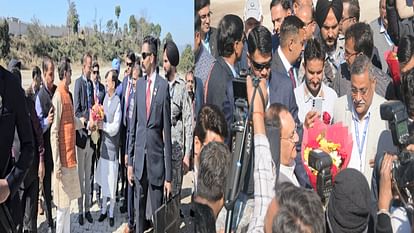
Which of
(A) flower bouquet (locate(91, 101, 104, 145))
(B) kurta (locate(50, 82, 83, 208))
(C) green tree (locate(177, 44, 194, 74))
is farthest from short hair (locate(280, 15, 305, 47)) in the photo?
(A) flower bouquet (locate(91, 101, 104, 145))

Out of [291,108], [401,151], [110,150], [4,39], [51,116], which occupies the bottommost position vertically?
[110,150]

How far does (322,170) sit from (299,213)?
19cm

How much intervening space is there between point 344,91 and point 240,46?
360 mm

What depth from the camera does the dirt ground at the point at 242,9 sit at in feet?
5.01

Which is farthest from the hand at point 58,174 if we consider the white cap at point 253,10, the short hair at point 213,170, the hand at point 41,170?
the white cap at point 253,10

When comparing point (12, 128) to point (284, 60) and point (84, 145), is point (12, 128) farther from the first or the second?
→ point (84, 145)

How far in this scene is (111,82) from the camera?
5102mm

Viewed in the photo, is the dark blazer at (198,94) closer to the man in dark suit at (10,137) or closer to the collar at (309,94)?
the collar at (309,94)

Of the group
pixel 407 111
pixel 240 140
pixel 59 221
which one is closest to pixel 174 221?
pixel 59 221

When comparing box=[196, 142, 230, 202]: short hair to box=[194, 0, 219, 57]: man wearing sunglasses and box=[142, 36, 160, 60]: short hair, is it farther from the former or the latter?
box=[142, 36, 160, 60]: short hair

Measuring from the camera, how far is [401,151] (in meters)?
1.51

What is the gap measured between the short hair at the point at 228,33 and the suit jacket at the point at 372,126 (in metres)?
0.38

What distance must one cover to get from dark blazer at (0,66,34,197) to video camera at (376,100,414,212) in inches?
54.2

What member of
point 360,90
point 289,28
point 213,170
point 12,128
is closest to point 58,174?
point 12,128
